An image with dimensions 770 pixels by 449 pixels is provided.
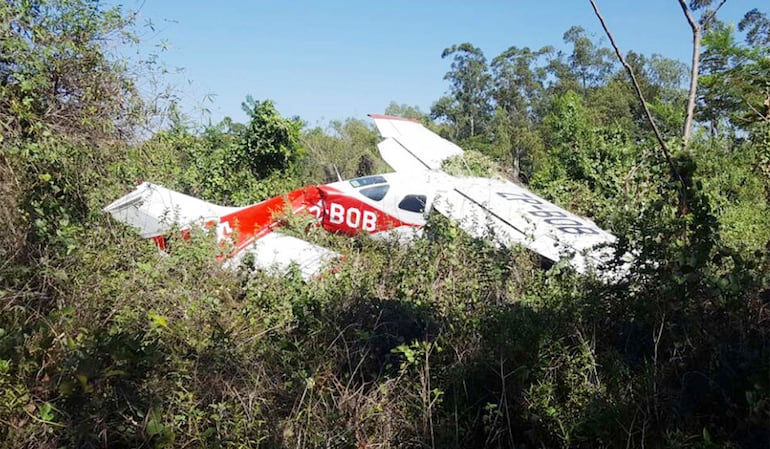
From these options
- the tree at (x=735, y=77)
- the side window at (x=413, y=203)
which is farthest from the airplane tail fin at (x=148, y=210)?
the tree at (x=735, y=77)

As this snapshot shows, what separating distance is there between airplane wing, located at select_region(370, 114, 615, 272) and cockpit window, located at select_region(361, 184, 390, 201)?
846mm

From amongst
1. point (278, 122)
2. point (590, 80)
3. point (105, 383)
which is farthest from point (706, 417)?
point (590, 80)

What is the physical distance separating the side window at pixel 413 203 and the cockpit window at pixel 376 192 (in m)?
0.38

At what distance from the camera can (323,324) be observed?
14.5 feet

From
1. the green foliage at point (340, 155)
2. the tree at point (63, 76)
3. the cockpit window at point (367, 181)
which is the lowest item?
the green foliage at point (340, 155)

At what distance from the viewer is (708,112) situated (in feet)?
54.6

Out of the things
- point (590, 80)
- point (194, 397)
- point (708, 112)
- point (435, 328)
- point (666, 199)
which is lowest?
point (194, 397)

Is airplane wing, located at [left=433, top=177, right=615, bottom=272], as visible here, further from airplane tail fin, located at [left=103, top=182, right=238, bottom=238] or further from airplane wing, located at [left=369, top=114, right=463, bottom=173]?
airplane tail fin, located at [left=103, top=182, right=238, bottom=238]

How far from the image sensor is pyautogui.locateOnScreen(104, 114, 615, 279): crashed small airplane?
7.06 metres

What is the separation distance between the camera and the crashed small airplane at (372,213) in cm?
706

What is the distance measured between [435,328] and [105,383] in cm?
229

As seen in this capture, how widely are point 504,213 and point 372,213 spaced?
2.19m

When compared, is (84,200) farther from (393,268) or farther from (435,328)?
(435,328)

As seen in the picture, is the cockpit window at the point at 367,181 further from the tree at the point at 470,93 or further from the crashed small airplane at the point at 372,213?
the tree at the point at 470,93
